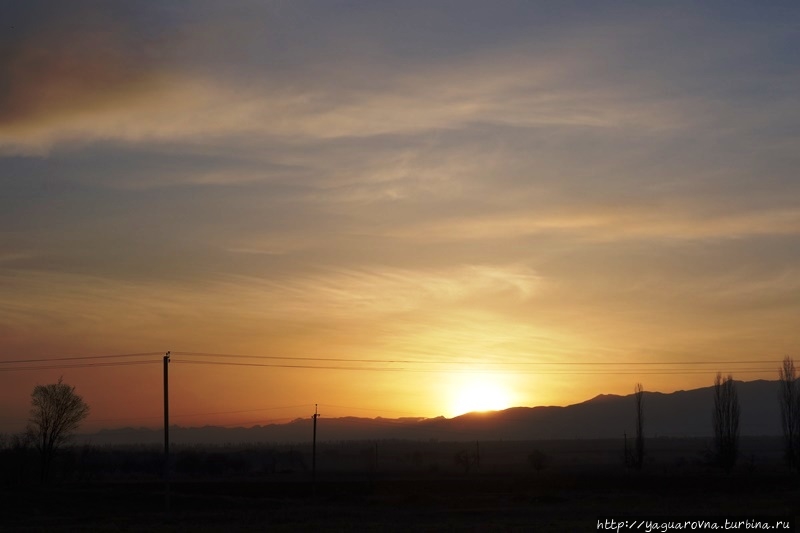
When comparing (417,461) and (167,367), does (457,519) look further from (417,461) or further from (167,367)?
(417,461)

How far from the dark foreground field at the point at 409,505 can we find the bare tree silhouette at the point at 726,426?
62.5ft

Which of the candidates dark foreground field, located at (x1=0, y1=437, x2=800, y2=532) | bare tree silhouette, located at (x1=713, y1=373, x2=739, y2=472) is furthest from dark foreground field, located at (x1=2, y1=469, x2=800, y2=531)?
bare tree silhouette, located at (x1=713, y1=373, x2=739, y2=472)

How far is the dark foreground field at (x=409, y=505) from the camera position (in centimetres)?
4234

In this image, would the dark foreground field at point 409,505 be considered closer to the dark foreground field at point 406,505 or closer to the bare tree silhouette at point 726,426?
the dark foreground field at point 406,505

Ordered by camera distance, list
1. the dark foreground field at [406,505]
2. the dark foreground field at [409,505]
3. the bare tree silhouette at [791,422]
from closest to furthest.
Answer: the dark foreground field at [406,505] → the dark foreground field at [409,505] → the bare tree silhouette at [791,422]

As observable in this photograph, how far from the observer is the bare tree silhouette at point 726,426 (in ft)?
322

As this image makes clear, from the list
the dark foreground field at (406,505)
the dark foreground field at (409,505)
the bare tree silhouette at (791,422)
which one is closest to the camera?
the dark foreground field at (406,505)

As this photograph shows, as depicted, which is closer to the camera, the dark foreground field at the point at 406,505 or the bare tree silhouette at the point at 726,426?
the dark foreground field at the point at 406,505

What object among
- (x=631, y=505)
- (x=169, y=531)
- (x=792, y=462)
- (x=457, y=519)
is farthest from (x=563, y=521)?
(x=792, y=462)

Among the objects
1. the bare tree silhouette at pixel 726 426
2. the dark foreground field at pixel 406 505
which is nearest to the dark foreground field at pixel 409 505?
the dark foreground field at pixel 406 505

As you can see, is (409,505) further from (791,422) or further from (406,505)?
(791,422)

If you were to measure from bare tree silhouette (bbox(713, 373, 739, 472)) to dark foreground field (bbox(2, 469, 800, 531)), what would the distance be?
19055 mm

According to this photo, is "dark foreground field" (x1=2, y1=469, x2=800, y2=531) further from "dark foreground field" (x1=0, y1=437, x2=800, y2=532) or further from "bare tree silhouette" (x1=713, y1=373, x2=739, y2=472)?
"bare tree silhouette" (x1=713, y1=373, x2=739, y2=472)

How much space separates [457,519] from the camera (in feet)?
149
